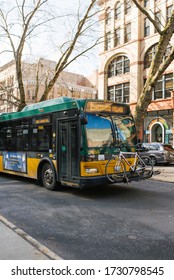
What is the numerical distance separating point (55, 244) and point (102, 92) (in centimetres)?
3375

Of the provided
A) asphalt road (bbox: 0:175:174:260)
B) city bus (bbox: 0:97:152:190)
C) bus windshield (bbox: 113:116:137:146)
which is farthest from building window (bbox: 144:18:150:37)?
asphalt road (bbox: 0:175:174:260)

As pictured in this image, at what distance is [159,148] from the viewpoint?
20484 millimetres

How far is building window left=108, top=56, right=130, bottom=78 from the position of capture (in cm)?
3412

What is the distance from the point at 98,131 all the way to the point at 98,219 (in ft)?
9.71

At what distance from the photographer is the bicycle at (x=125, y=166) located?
8.09 meters

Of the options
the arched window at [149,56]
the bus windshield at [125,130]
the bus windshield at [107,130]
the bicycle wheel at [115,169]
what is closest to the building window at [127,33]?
the arched window at [149,56]

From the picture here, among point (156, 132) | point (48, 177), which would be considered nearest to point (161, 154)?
point (156, 132)

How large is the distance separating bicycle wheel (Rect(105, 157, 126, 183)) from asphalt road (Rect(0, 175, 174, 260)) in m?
0.64

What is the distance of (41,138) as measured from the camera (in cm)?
988

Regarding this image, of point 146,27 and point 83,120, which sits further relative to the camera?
point 146,27

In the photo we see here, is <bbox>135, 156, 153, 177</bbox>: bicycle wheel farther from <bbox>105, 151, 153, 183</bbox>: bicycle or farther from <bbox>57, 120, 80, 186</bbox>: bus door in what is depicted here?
<bbox>57, 120, 80, 186</bbox>: bus door

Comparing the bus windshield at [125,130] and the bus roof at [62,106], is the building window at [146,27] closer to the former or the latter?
the bus roof at [62,106]

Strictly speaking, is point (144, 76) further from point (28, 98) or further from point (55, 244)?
point (55, 244)

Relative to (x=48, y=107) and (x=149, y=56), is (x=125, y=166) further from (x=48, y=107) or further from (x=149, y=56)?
(x=149, y=56)
